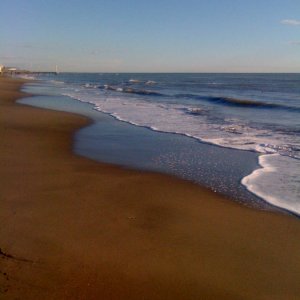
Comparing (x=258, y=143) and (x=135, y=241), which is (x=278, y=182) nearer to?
(x=135, y=241)

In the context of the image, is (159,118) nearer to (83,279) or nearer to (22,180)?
(22,180)

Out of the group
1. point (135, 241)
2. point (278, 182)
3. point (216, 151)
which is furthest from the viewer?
point (216, 151)

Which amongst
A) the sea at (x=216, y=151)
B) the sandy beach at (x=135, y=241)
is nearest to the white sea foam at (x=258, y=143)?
the sea at (x=216, y=151)

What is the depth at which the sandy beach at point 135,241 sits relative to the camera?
3.95 meters

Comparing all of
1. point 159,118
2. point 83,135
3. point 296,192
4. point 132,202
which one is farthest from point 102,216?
point 159,118

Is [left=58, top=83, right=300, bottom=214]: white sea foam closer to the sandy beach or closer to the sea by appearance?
the sea

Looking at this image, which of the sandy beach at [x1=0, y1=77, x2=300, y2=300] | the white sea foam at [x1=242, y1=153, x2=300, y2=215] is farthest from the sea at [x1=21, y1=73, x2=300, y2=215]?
the sandy beach at [x1=0, y1=77, x2=300, y2=300]

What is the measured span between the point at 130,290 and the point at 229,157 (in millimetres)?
6354

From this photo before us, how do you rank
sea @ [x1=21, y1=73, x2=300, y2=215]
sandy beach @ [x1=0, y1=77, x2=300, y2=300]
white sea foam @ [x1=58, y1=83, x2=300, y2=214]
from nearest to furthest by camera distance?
sandy beach @ [x1=0, y1=77, x2=300, y2=300] < white sea foam @ [x1=58, y1=83, x2=300, y2=214] < sea @ [x1=21, y1=73, x2=300, y2=215]

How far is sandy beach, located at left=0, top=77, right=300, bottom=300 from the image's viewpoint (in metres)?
3.95

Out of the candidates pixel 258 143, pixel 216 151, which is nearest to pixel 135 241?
pixel 216 151

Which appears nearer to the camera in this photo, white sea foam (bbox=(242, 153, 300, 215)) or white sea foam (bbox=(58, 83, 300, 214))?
white sea foam (bbox=(242, 153, 300, 215))

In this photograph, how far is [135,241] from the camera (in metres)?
4.94

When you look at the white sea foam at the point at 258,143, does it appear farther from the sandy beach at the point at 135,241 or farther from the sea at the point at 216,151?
the sandy beach at the point at 135,241
